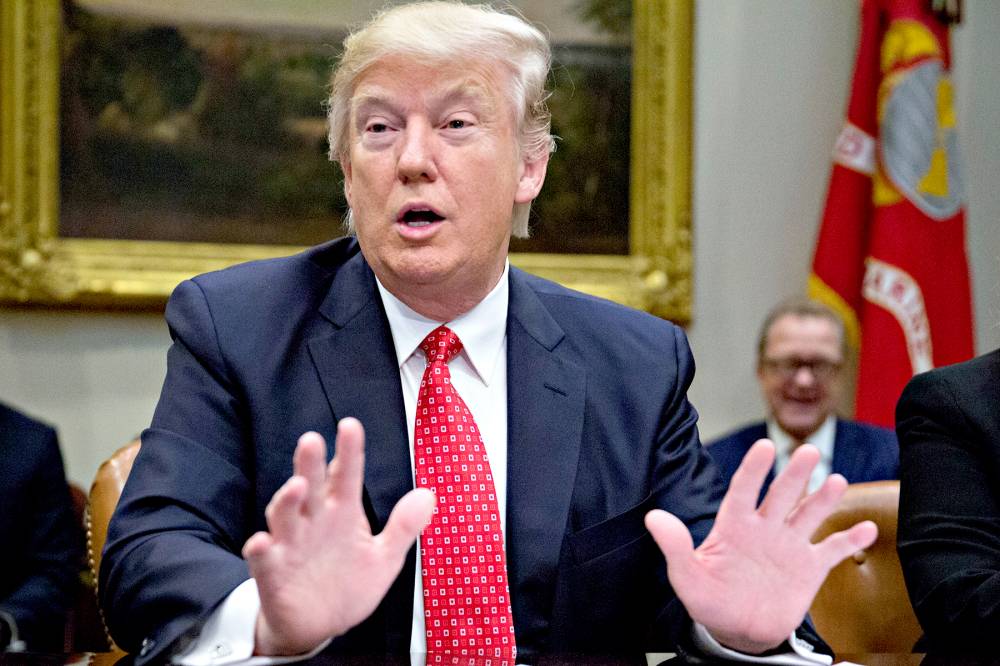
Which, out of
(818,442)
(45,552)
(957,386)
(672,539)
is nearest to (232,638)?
(672,539)

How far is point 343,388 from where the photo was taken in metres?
1.97

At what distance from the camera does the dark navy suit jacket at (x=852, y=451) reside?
4129mm

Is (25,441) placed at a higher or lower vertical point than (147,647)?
lower

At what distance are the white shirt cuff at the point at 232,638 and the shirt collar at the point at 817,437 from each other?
3029 mm

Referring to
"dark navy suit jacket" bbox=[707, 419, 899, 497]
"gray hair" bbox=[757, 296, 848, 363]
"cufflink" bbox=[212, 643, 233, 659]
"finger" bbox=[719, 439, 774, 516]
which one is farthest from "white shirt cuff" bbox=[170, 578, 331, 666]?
"gray hair" bbox=[757, 296, 848, 363]

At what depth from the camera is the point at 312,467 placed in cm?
137

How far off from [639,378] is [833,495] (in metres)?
0.70

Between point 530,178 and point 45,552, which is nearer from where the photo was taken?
point 530,178

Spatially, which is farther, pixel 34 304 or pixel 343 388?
pixel 34 304

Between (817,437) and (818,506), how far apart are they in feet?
9.49

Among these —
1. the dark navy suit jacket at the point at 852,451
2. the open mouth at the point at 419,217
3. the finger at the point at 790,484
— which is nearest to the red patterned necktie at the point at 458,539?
the open mouth at the point at 419,217

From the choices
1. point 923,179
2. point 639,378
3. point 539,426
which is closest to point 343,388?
point 539,426

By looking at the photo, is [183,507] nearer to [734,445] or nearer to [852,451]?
[734,445]

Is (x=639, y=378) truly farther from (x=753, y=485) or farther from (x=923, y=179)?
(x=923, y=179)
